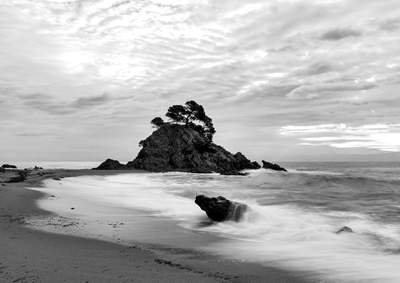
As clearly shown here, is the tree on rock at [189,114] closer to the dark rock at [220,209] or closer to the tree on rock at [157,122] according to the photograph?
the tree on rock at [157,122]

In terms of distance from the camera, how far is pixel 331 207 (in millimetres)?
15016

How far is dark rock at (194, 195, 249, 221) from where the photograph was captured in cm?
1070

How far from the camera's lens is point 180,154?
59.0m

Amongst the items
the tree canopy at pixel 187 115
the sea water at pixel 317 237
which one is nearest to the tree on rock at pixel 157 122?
the tree canopy at pixel 187 115

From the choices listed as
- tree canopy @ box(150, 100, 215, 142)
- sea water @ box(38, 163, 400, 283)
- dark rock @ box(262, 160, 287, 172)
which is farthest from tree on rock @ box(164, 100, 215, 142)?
sea water @ box(38, 163, 400, 283)

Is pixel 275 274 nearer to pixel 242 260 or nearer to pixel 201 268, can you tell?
pixel 242 260

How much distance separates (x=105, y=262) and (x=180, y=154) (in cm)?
5377

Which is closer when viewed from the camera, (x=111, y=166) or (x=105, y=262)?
(x=105, y=262)

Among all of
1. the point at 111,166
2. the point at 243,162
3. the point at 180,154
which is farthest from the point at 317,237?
the point at 243,162

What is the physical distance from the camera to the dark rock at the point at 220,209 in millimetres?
10703

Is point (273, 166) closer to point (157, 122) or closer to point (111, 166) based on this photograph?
point (157, 122)

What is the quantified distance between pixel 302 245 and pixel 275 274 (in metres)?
3.25

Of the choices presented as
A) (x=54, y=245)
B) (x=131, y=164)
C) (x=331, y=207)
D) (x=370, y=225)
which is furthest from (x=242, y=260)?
(x=131, y=164)

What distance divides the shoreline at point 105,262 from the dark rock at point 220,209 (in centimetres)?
397
